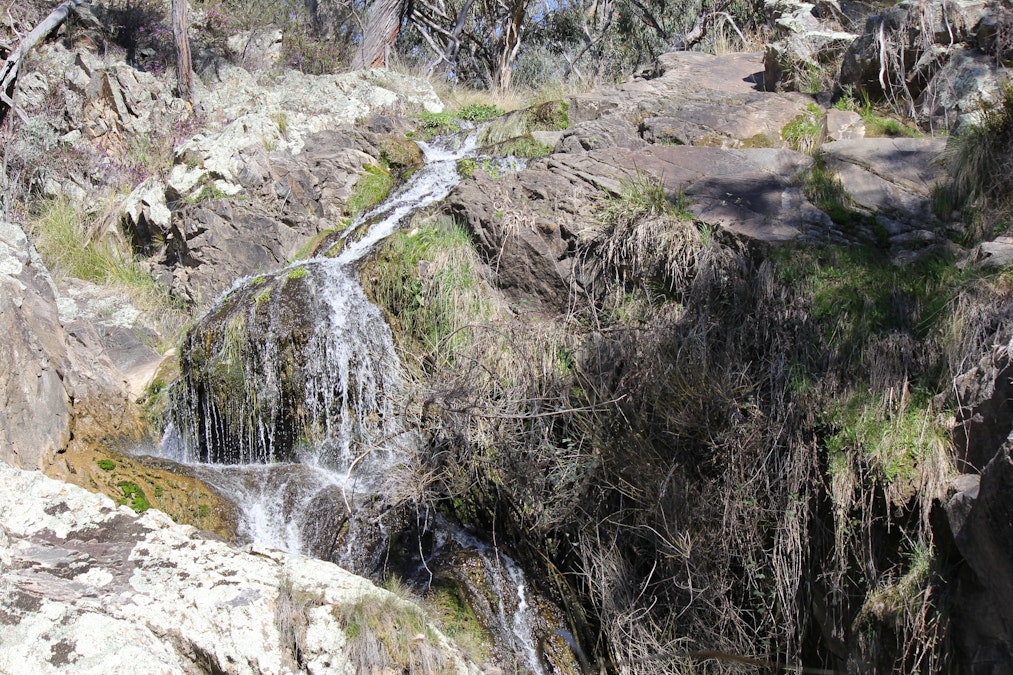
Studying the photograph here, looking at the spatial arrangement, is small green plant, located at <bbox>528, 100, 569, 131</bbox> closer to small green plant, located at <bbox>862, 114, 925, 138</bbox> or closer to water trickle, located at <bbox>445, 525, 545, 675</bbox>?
small green plant, located at <bbox>862, 114, 925, 138</bbox>

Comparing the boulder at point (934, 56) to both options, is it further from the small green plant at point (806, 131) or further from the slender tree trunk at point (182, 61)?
the slender tree trunk at point (182, 61)

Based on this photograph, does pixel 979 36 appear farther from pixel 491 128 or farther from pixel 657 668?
pixel 657 668

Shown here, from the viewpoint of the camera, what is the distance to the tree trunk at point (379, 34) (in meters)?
12.8

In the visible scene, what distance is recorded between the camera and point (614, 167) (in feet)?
→ 21.8

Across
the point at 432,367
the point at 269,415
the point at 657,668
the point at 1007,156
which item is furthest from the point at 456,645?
the point at 1007,156

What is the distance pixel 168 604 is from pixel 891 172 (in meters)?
5.89

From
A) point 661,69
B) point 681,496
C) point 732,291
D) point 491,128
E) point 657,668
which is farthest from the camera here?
point 661,69

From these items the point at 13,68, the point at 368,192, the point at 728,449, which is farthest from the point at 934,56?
the point at 13,68

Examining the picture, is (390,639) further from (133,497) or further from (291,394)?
(291,394)

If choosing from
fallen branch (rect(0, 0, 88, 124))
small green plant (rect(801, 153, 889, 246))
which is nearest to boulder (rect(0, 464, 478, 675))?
small green plant (rect(801, 153, 889, 246))

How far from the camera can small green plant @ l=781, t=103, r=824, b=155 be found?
6.82 meters

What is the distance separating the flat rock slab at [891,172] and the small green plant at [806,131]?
8.2 inches

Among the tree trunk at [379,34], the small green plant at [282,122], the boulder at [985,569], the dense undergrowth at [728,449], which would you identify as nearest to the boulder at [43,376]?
the dense undergrowth at [728,449]

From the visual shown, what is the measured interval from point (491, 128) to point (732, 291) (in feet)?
15.5
